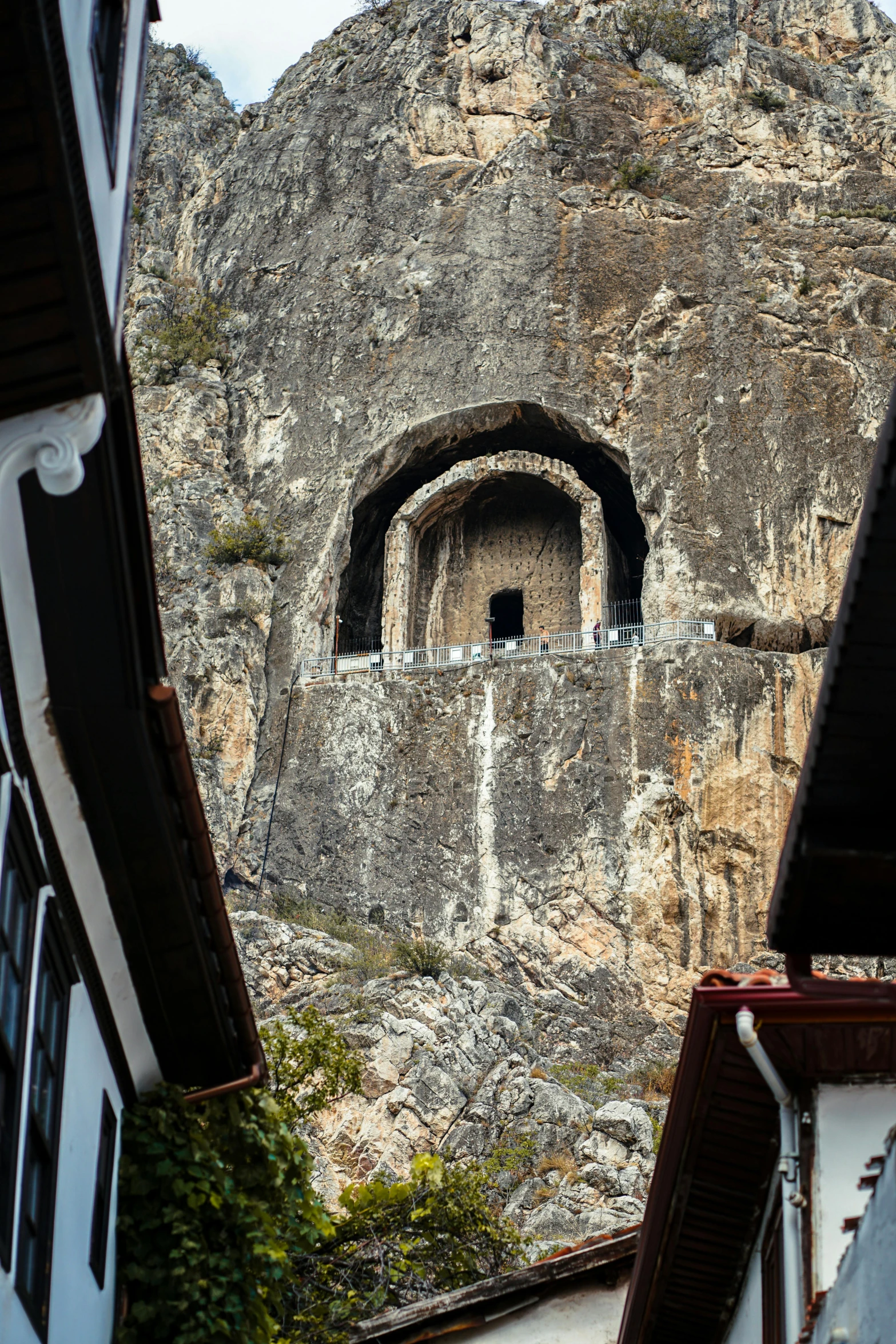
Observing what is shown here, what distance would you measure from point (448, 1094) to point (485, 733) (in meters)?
8.49

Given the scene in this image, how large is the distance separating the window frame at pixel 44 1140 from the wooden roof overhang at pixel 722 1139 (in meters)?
3.14

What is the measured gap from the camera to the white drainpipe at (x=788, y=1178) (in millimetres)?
6910

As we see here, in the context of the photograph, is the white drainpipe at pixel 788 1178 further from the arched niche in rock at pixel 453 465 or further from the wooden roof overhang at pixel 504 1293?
the arched niche in rock at pixel 453 465

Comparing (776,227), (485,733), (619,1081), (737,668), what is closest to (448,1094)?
(619,1081)

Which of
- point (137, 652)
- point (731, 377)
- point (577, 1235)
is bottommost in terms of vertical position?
point (577, 1235)

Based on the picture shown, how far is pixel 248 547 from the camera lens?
3175 centimetres

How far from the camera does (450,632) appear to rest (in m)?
33.7

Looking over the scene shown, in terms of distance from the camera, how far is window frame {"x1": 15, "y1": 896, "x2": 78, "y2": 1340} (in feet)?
17.7

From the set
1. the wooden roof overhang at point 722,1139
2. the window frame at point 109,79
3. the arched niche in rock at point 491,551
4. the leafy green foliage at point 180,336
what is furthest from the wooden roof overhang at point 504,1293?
the leafy green foliage at point 180,336

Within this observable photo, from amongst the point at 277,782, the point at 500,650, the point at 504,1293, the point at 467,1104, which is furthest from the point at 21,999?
the point at 500,650

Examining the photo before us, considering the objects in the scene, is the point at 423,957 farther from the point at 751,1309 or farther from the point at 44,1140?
the point at 44,1140

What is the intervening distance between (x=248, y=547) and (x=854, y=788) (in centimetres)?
2800

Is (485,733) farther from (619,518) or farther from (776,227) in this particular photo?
(776,227)

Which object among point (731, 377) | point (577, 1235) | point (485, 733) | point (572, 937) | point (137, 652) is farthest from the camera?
point (731, 377)
